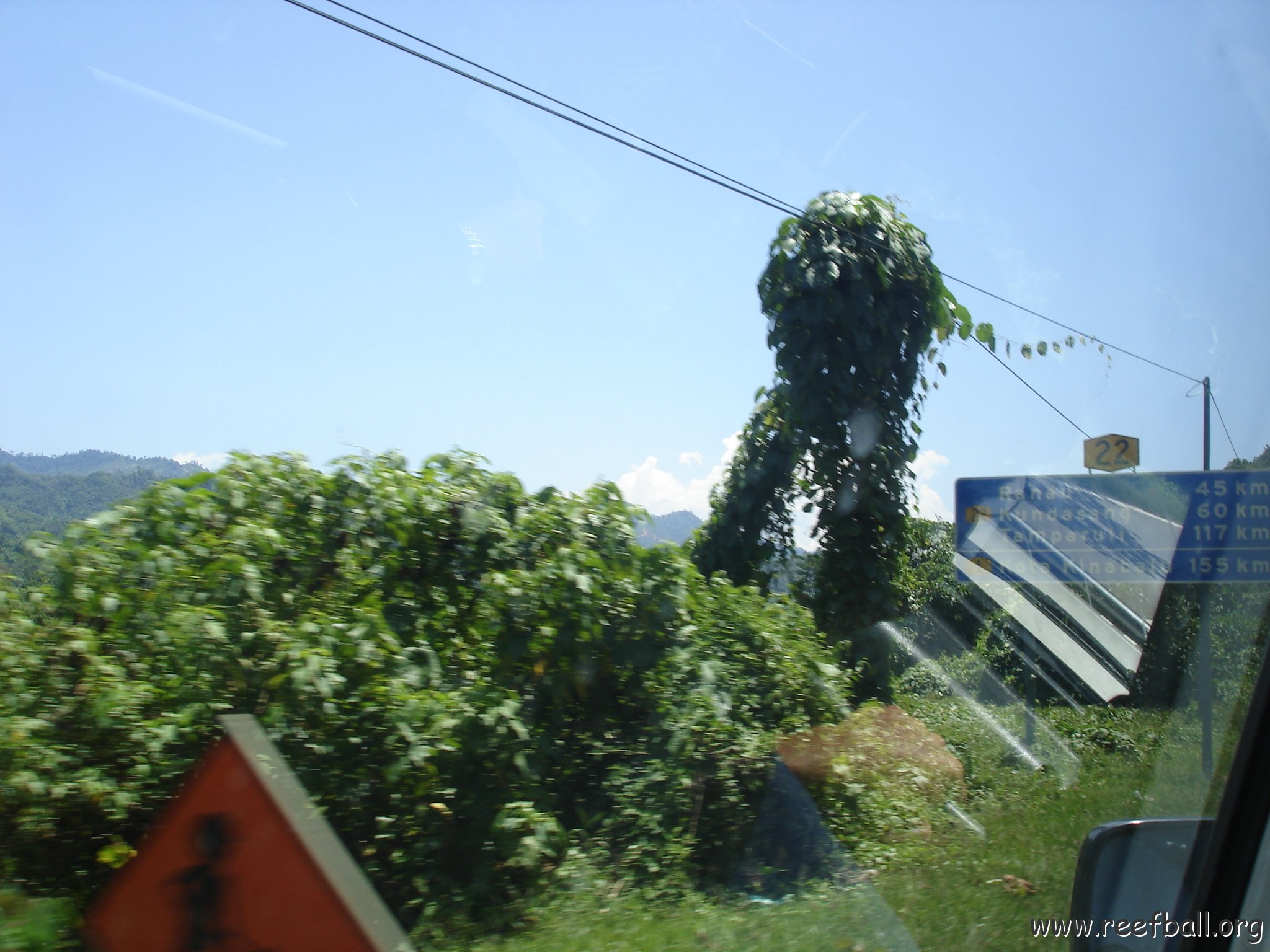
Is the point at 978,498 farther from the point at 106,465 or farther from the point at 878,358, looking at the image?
the point at 106,465

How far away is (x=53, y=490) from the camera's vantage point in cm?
502

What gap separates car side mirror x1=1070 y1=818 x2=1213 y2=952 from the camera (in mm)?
2449

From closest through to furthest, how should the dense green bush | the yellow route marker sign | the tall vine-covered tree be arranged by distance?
the dense green bush → the yellow route marker sign → the tall vine-covered tree

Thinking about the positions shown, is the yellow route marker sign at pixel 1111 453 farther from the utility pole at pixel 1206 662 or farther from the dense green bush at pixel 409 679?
the dense green bush at pixel 409 679


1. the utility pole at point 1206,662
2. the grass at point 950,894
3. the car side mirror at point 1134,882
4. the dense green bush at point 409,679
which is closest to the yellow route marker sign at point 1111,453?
the utility pole at point 1206,662

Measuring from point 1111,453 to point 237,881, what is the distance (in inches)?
284

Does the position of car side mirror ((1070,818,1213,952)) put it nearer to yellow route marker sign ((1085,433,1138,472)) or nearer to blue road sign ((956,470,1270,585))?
blue road sign ((956,470,1270,585))

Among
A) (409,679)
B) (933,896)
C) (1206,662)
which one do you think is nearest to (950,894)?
(933,896)

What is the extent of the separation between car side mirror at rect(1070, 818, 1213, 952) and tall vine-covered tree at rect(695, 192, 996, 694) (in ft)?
19.1

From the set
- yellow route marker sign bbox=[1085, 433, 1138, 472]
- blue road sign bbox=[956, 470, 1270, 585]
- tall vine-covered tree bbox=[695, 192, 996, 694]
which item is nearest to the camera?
blue road sign bbox=[956, 470, 1270, 585]

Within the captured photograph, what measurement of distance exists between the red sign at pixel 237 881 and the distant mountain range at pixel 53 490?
97.5 inches

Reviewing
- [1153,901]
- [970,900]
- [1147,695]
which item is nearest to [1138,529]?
[1147,695]

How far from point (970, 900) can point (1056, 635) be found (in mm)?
4799

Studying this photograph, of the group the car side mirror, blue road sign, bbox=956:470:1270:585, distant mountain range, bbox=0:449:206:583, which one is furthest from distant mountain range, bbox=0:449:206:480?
blue road sign, bbox=956:470:1270:585
